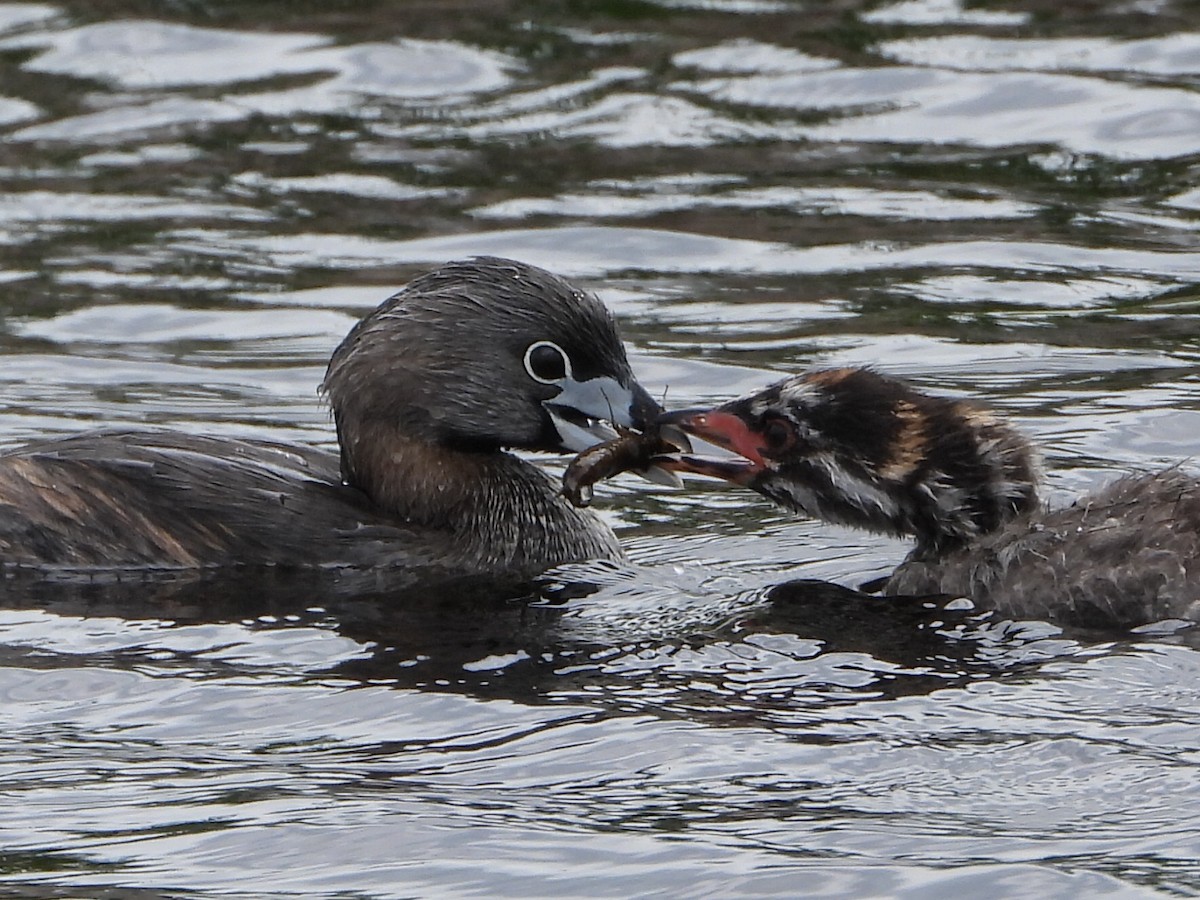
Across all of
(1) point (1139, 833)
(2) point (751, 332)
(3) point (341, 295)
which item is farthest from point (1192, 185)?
(1) point (1139, 833)

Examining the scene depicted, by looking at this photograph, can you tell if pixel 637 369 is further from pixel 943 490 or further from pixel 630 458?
pixel 943 490

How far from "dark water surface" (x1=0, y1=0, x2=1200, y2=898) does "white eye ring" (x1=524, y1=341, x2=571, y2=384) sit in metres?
0.70

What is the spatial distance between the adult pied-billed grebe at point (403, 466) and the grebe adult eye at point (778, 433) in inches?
19.0

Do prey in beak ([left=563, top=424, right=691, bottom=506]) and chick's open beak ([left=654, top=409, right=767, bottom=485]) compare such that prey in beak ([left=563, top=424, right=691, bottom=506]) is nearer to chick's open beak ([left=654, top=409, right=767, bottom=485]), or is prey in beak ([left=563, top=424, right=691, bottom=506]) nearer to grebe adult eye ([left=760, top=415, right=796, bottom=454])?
chick's open beak ([left=654, top=409, right=767, bottom=485])

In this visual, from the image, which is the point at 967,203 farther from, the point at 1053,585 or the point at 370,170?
the point at 1053,585

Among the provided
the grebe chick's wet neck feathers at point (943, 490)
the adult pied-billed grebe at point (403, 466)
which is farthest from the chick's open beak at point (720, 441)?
the adult pied-billed grebe at point (403, 466)

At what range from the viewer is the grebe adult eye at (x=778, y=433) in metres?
8.69

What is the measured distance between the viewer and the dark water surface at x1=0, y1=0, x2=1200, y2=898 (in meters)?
6.39

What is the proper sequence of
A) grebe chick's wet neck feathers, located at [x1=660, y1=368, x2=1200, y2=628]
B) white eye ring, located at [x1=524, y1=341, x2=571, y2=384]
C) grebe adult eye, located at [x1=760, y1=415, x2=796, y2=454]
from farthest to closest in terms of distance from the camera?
white eye ring, located at [x1=524, y1=341, x2=571, y2=384] < grebe adult eye, located at [x1=760, y1=415, x2=796, y2=454] < grebe chick's wet neck feathers, located at [x1=660, y1=368, x2=1200, y2=628]

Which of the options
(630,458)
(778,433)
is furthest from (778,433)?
(630,458)

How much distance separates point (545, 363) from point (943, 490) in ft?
5.06

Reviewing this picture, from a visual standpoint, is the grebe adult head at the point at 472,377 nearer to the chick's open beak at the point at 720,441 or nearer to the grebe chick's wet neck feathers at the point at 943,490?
the chick's open beak at the point at 720,441

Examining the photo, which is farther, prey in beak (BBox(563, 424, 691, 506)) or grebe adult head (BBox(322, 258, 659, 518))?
grebe adult head (BBox(322, 258, 659, 518))

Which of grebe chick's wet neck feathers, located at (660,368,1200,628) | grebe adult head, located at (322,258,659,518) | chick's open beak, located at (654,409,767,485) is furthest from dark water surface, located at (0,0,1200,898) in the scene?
grebe adult head, located at (322,258,659,518)
